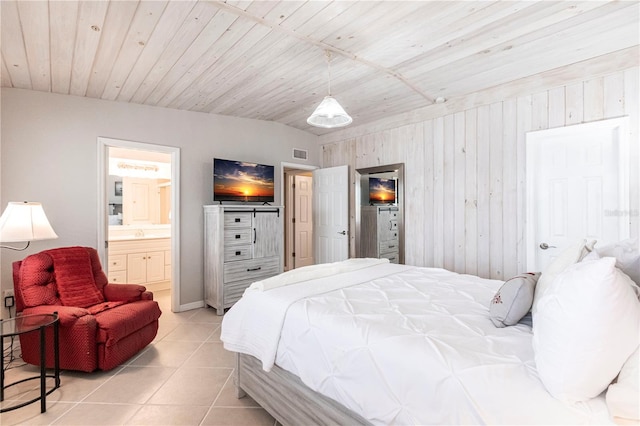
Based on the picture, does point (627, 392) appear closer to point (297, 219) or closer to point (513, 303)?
point (513, 303)

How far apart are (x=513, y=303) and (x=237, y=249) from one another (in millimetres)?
3267

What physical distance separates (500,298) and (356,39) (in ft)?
6.61

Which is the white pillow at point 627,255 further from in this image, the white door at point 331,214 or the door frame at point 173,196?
the door frame at point 173,196

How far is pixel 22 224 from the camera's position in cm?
253

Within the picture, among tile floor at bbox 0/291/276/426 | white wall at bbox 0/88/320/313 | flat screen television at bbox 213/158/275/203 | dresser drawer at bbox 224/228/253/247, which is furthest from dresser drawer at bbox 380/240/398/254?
tile floor at bbox 0/291/276/426

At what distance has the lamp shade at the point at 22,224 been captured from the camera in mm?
2471

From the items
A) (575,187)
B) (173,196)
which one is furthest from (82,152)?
(575,187)

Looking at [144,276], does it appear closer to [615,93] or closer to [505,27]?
[505,27]

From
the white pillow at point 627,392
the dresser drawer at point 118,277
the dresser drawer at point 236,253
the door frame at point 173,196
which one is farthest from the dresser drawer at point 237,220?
the white pillow at point 627,392

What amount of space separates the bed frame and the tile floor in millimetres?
157

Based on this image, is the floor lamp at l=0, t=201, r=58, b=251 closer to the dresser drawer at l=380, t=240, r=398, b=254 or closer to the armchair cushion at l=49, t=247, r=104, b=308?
the armchair cushion at l=49, t=247, r=104, b=308

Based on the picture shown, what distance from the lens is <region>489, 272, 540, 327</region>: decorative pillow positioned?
143 centimetres

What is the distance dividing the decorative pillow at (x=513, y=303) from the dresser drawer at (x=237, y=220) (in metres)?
3.17

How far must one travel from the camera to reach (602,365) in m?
0.93
